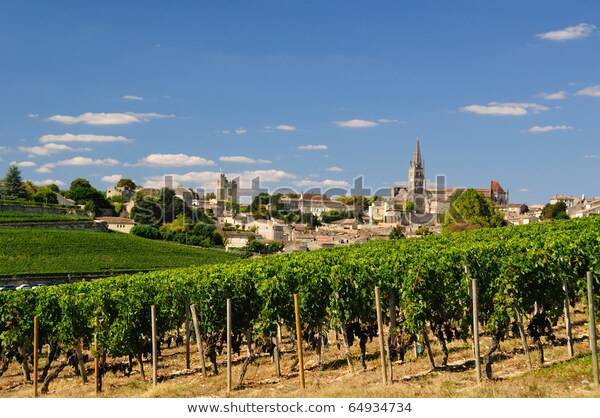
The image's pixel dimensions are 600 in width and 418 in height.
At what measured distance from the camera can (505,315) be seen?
13.2 meters

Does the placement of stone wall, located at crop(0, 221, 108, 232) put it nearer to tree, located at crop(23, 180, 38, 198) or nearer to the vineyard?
tree, located at crop(23, 180, 38, 198)

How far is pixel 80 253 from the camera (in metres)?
77.4

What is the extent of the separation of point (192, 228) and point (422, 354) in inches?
4455

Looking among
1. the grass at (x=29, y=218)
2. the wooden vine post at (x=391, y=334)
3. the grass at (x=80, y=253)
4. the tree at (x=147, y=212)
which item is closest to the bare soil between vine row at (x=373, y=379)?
the wooden vine post at (x=391, y=334)

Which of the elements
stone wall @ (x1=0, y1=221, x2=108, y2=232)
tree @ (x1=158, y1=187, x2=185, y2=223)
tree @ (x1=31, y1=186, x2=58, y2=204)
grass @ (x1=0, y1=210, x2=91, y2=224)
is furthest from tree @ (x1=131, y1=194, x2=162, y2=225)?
grass @ (x1=0, y1=210, x2=91, y2=224)

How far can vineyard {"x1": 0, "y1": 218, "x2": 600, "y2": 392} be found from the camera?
14.1 m

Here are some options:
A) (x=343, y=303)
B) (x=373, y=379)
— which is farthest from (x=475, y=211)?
(x=373, y=379)

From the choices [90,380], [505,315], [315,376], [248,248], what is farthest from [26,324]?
[248,248]

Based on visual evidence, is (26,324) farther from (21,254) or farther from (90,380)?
(21,254)

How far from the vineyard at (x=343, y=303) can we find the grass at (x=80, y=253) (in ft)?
155

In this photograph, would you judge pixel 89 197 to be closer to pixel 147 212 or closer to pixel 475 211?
pixel 147 212

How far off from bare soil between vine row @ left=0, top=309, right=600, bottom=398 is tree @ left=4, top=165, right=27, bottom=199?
120510 mm

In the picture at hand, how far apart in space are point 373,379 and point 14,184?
13321 cm

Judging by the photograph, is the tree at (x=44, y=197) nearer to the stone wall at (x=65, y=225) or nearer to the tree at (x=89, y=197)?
the tree at (x=89, y=197)
